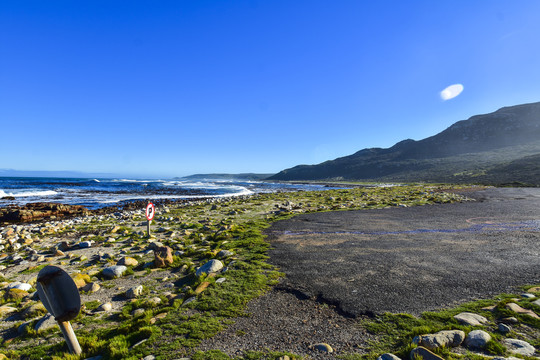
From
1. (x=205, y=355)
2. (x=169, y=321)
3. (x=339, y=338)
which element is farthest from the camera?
(x=169, y=321)

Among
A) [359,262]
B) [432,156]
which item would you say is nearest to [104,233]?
[359,262]

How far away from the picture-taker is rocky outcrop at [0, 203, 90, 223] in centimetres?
2170

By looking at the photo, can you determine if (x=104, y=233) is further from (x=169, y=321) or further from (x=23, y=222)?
(x=23, y=222)

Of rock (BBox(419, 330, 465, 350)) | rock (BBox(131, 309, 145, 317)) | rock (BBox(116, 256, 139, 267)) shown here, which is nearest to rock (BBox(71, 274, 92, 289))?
rock (BBox(116, 256, 139, 267))

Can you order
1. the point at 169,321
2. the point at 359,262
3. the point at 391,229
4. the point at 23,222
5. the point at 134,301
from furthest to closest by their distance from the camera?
1. the point at 23,222
2. the point at 391,229
3. the point at 359,262
4. the point at 134,301
5. the point at 169,321

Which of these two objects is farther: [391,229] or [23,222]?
[23,222]

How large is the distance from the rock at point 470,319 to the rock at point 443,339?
604mm

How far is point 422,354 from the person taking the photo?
137 inches

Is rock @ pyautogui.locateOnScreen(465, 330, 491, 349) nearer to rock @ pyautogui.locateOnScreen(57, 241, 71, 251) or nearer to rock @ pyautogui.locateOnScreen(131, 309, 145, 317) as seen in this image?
rock @ pyautogui.locateOnScreen(131, 309, 145, 317)

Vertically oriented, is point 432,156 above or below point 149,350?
above

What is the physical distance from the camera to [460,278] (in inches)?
259

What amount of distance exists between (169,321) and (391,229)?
12.0m

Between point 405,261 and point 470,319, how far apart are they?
3.63 meters

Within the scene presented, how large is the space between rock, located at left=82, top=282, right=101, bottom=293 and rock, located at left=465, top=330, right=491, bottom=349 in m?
8.65
